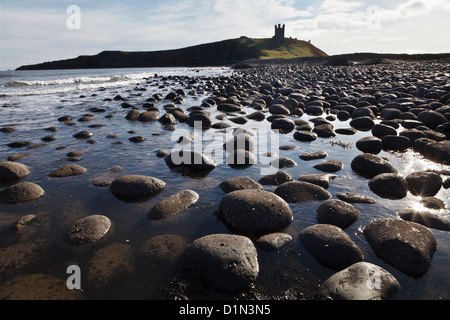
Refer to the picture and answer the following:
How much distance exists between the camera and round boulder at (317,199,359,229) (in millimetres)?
3295

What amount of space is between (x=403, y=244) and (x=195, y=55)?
12792cm

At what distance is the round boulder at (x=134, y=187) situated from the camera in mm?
4008

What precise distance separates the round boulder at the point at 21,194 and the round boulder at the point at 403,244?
469cm

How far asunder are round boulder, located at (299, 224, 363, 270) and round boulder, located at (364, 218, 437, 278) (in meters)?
0.30

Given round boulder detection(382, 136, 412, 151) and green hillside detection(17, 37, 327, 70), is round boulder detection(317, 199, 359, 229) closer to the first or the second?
round boulder detection(382, 136, 412, 151)

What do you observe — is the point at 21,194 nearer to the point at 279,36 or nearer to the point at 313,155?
the point at 313,155

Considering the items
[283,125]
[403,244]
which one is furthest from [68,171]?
[283,125]

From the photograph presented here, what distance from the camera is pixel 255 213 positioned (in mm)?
3295

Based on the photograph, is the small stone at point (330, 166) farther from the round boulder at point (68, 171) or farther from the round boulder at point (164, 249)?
the round boulder at point (68, 171)

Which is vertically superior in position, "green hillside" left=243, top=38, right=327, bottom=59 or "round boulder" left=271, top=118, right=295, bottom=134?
"green hillside" left=243, top=38, right=327, bottom=59

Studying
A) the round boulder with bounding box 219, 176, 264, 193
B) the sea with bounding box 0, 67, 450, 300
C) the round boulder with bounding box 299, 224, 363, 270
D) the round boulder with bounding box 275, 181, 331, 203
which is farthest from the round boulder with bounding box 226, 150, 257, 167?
the round boulder with bounding box 299, 224, 363, 270

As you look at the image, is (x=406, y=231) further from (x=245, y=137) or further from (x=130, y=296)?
(x=245, y=137)

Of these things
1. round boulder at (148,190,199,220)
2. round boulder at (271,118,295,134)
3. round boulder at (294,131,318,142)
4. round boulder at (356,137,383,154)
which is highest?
round boulder at (271,118,295,134)
